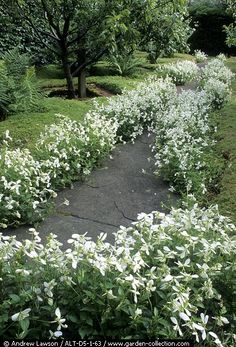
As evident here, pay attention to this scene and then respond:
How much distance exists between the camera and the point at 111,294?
229 centimetres

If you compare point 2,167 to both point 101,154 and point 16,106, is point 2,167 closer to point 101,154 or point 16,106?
point 101,154

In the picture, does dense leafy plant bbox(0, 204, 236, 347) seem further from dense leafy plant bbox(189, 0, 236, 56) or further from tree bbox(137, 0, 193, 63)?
dense leafy plant bbox(189, 0, 236, 56)

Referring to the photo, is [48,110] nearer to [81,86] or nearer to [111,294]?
[81,86]

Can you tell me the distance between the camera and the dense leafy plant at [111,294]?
2.33 meters

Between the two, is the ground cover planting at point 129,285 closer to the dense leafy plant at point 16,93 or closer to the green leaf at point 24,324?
the green leaf at point 24,324

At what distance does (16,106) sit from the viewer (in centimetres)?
813

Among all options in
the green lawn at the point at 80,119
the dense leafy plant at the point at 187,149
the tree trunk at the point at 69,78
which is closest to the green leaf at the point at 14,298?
the dense leafy plant at the point at 187,149

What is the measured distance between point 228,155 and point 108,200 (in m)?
2.18

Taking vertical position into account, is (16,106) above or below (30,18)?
below

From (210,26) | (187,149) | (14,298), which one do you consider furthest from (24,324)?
(210,26)

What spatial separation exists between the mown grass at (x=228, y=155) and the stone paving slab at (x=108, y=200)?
2.04ft

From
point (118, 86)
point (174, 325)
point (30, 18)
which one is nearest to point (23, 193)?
point (174, 325)

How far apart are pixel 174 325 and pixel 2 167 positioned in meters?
3.00

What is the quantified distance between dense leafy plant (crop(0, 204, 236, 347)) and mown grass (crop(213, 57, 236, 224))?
1.72 meters
